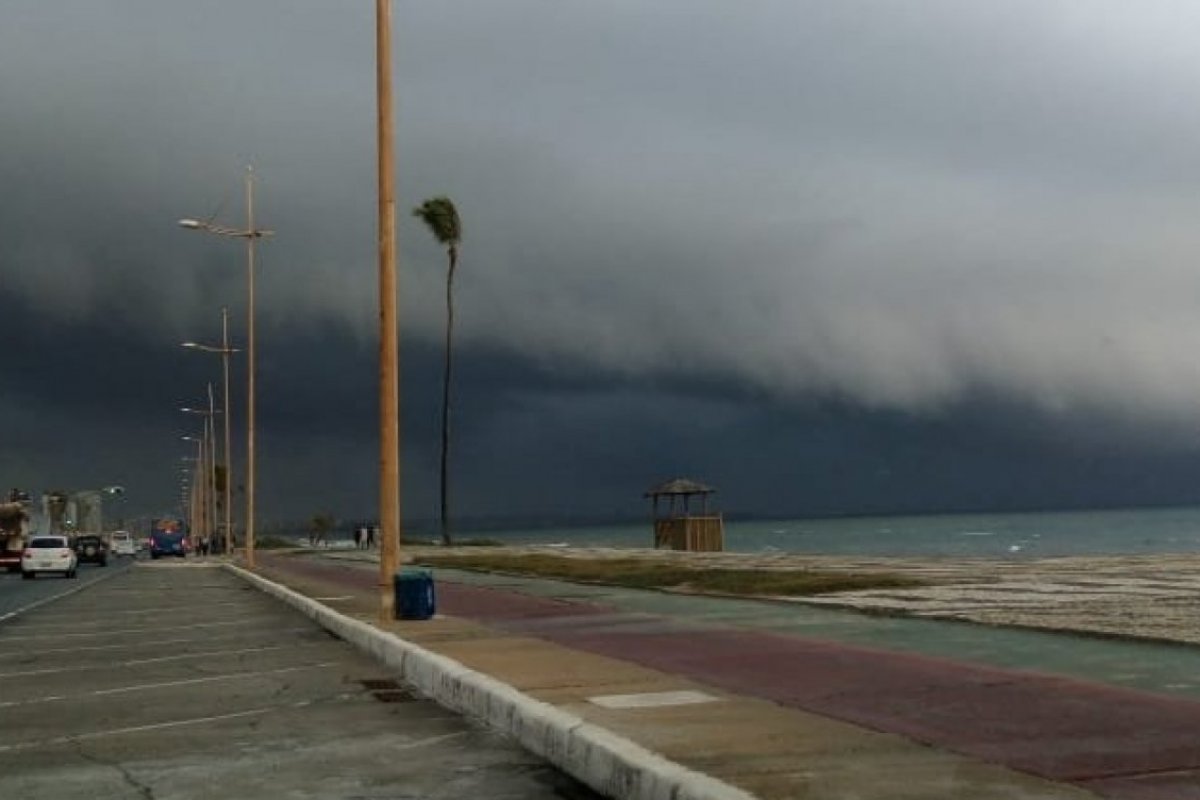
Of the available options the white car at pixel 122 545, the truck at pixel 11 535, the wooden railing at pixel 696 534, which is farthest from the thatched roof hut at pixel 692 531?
the white car at pixel 122 545

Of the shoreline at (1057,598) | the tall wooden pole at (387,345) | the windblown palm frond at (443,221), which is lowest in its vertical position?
the shoreline at (1057,598)

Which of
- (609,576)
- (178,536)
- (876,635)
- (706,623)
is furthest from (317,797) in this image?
(178,536)

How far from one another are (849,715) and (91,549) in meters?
84.2

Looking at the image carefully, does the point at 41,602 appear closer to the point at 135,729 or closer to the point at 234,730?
the point at 135,729

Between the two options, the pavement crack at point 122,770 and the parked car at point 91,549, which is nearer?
the pavement crack at point 122,770

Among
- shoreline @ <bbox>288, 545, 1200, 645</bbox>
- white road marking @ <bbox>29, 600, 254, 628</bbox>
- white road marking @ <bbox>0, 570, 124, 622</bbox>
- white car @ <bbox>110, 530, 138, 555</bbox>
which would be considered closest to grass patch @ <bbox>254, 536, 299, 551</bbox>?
white car @ <bbox>110, 530, 138, 555</bbox>

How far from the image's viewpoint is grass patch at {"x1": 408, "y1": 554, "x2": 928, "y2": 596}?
25.0 metres

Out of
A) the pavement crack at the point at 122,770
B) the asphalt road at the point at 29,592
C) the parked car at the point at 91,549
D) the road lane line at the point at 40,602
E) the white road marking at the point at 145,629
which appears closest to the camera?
the pavement crack at the point at 122,770

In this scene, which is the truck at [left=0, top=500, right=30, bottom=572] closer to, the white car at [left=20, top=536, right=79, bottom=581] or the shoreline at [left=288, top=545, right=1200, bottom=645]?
the white car at [left=20, top=536, right=79, bottom=581]

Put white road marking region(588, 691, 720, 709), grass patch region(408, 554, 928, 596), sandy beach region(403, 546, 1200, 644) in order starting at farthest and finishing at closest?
1. grass patch region(408, 554, 928, 596)
2. sandy beach region(403, 546, 1200, 644)
3. white road marking region(588, 691, 720, 709)

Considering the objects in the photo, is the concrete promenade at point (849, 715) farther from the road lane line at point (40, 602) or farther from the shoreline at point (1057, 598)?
the road lane line at point (40, 602)

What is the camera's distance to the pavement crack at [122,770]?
938 cm

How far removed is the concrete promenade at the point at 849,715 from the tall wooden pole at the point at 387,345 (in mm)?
3364

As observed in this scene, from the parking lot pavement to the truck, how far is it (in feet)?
166
